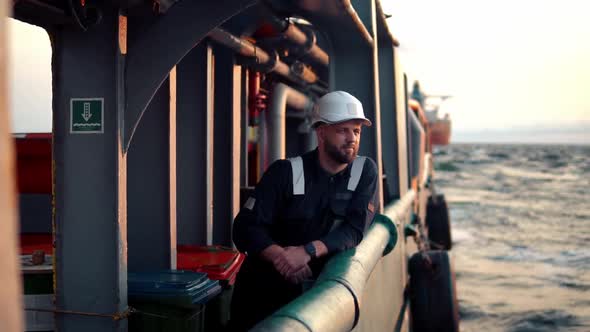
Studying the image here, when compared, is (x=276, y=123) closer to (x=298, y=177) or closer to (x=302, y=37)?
(x=302, y=37)

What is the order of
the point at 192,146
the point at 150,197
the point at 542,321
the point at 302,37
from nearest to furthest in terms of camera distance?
the point at 150,197
the point at 192,146
the point at 302,37
the point at 542,321

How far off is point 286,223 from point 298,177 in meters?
0.26

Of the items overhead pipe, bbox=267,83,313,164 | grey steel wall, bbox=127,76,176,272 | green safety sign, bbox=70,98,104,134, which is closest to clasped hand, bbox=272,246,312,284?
green safety sign, bbox=70,98,104,134

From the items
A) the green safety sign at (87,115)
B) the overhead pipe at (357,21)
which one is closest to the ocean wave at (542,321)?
the overhead pipe at (357,21)

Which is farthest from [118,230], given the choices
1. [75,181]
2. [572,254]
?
[572,254]

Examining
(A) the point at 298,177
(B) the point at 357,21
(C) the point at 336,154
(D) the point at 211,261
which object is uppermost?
(B) the point at 357,21

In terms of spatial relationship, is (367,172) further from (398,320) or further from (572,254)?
(572,254)

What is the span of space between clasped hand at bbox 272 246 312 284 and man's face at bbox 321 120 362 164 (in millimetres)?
568

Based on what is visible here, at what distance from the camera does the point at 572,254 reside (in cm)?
1723

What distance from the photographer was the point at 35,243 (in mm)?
6113

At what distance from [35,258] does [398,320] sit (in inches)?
131

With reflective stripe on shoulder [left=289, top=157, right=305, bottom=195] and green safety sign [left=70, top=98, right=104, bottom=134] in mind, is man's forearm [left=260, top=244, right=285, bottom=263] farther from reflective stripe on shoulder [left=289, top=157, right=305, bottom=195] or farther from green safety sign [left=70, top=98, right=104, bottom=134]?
green safety sign [left=70, top=98, right=104, bottom=134]

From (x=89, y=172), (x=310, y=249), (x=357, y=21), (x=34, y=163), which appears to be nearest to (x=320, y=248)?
(x=310, y=249)

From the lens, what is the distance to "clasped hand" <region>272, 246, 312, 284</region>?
12.0ft
